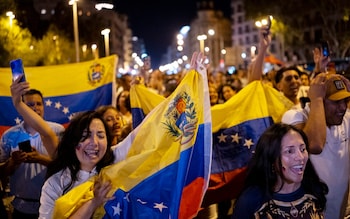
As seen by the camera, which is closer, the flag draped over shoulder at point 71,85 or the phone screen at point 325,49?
the phone screen at point 325,49

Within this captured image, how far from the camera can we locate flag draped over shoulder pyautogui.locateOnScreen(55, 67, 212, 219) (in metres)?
3.16

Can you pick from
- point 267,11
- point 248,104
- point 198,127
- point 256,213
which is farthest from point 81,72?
point 267,11

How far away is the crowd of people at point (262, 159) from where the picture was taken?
113 inches

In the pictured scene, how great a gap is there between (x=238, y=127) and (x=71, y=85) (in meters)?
3.07

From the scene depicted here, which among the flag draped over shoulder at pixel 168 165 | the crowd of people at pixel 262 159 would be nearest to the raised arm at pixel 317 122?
the crowd of people at pixel 262 159

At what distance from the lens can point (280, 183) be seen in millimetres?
2914

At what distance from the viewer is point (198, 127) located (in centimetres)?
345

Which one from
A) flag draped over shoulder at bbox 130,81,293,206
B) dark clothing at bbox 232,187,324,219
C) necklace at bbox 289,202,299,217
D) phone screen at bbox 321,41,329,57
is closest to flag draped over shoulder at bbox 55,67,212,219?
dark clothing at bbox 232,187,324,219

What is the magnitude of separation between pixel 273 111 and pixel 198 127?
9.19ft

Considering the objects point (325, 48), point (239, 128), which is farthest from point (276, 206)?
point (239, 128)

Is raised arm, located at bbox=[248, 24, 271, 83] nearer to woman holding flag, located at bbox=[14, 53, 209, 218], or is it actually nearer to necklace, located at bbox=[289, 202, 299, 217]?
woman holding flag, located at bbox=[14, 53, 209, 218]

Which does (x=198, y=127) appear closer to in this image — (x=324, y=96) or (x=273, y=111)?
(x=324, y=96)

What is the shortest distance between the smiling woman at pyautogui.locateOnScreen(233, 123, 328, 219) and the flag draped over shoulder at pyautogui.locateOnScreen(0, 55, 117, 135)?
456cm

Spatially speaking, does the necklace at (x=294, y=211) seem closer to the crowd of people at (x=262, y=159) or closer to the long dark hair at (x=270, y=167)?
the crowd of people at (x=262, y=159)
